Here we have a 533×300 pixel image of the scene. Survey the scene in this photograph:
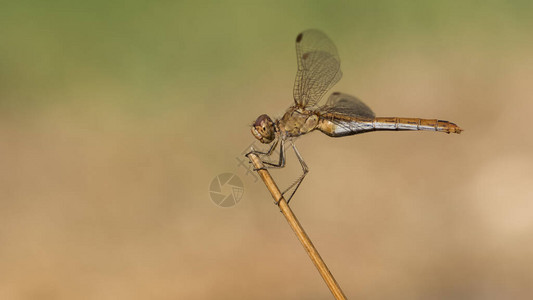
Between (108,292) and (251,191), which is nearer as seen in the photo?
(108,292)

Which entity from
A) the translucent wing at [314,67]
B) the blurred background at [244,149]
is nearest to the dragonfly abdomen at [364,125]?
the translucent wing at [314,67]

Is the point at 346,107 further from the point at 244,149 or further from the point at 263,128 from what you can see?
the point at 244,149

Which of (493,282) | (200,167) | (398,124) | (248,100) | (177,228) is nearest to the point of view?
(398,124)

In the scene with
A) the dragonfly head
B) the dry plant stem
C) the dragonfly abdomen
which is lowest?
the dry plant stem

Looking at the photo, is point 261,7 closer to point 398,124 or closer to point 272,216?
point 272,216

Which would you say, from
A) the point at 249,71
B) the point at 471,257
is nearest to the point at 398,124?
the point at 471,257

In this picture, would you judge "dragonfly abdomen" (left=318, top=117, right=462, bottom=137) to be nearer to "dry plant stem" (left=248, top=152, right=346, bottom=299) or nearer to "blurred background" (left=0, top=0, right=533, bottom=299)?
"dry plant stem" (left=248, top=152, right=346, bottom=299)

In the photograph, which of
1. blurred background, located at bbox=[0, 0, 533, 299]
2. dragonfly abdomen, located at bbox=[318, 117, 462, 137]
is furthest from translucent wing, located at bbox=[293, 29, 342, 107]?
blurred background, located at bbox=[0, 0, 533, 299]
